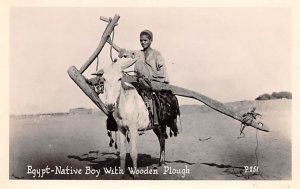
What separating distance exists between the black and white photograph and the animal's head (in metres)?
0.11

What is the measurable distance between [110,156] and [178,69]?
20.8 inches

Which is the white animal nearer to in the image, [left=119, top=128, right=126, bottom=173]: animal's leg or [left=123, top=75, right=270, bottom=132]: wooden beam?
[left=119, top=128, right=126, bottom=173]: animal's leg

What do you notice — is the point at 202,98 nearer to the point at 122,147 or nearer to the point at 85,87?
the point at 122,147

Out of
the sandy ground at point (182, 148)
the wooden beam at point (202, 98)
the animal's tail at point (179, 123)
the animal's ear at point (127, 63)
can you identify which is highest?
the animal's ear at point (127, 63)

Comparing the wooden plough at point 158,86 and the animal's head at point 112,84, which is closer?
the animal's head at point 112,84

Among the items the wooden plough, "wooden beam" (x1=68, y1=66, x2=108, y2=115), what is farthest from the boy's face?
"wooden beam" (x1=68, y1=66, x2=108, y2=115)

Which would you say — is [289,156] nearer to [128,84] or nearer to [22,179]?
[128,84]

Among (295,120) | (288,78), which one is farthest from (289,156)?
(288,78)

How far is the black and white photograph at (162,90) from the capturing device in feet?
8.96

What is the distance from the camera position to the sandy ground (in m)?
2.73

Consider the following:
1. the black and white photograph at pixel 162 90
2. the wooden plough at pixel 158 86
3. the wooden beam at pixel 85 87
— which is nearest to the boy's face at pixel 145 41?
the black and white photograph at pixel 162 90

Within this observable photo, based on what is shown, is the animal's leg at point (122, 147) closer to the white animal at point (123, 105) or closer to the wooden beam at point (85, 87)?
the white animal at point (123, 105)

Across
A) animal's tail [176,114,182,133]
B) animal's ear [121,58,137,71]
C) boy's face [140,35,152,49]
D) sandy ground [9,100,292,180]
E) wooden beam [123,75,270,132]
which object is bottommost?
sandy ground [9,100,292,180]

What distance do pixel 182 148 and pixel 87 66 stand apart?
23.6 inches
